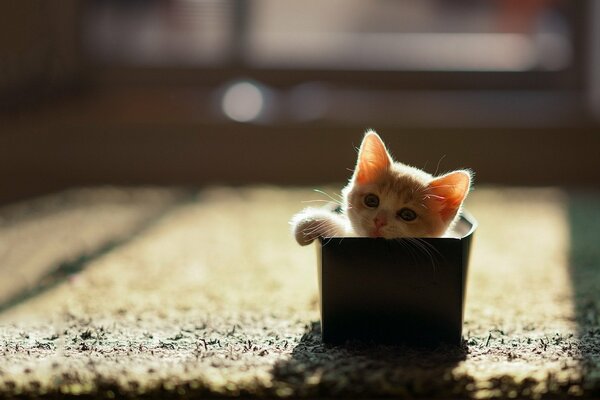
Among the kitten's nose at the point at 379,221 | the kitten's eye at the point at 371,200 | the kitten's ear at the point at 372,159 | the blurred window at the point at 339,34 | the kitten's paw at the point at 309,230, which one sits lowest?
the kitten's paw at the point at 309,230

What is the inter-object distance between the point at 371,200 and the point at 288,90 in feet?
6.29

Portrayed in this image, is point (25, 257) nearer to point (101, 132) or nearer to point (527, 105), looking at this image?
point (101, 132)

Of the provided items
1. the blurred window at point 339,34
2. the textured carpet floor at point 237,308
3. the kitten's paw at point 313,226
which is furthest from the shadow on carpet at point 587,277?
the blurred window at point 339,34

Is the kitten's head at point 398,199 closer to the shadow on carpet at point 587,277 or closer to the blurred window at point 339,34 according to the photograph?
the shadow on carpet at point 587,277

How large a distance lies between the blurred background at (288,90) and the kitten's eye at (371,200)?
129cm

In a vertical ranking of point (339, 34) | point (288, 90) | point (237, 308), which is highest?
point (339, 34)

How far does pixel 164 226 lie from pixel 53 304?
23.4 inches

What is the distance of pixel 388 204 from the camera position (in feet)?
3.17

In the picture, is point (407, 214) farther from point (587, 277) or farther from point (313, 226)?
point (587, 277)

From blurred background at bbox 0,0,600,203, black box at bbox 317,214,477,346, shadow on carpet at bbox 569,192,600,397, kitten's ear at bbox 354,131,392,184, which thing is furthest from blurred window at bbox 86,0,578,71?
black box at bbox 317,214,477,346

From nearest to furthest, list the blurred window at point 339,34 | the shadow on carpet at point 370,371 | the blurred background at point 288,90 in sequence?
the shadow on carpet at point 370,371, the blurred background at point 288,90, the blurred window at point 339,34

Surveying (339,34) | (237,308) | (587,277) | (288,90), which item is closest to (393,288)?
(237,308)

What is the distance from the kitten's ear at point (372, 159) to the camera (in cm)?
99

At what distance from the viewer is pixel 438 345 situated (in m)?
0.93
